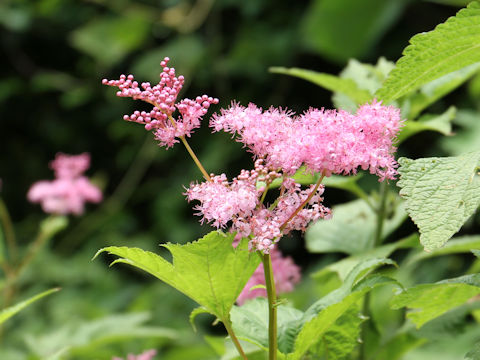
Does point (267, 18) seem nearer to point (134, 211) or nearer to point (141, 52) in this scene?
point (141, 52)

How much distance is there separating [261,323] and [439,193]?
11.9 inches

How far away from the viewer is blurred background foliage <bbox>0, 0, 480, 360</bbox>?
8.92 ft

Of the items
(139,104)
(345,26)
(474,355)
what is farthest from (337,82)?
(139,104)

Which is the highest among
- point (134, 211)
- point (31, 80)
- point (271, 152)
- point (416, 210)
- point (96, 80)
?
point (31, 80)

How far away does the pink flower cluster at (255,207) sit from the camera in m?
0.62

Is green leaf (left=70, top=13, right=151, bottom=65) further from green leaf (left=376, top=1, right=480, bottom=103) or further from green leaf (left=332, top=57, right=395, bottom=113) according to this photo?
green leaf (left=376, top=1, right=480, bottom=103)

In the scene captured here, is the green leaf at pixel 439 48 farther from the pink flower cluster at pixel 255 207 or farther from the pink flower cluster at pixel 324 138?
the pink flower cluster at pixel 255 207

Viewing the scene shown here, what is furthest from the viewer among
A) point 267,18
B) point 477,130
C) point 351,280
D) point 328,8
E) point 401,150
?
point 267,18

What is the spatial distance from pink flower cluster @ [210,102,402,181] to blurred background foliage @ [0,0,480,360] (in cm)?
159

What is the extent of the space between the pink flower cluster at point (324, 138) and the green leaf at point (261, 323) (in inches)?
9.3

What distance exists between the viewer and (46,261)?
290 cm

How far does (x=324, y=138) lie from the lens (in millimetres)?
632

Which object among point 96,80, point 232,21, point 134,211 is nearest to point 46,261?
point 134,211

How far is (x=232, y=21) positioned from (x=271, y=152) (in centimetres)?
273
